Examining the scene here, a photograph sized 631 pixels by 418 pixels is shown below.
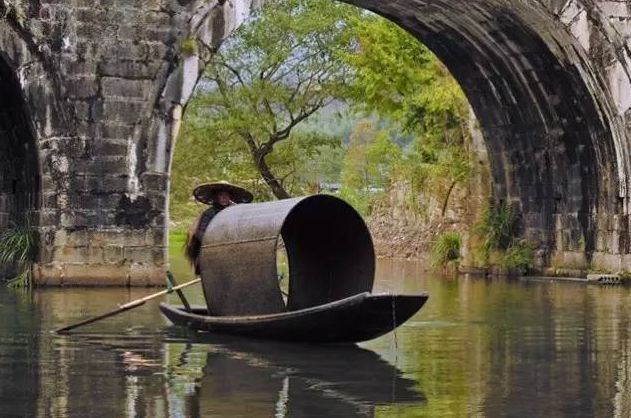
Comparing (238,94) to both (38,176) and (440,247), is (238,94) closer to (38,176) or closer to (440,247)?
(440,247)

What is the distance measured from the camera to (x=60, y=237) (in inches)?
798

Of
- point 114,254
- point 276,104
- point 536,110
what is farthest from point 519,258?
point 276,104

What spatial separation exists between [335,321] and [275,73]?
87.4 ft

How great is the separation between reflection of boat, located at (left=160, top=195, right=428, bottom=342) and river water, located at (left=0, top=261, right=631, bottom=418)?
20 centimetres

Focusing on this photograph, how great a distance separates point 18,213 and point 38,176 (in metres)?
1.98

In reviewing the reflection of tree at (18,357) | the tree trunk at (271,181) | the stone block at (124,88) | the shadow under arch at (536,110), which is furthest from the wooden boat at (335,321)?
the tree trunk at (271,181)

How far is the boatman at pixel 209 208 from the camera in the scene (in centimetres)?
1459

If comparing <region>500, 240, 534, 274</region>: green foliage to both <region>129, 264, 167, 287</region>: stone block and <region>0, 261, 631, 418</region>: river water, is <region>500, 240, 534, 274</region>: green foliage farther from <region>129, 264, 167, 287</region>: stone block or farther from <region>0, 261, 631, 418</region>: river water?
<region>0, 261, 631, 418</region>: river water

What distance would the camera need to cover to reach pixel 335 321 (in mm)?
12281

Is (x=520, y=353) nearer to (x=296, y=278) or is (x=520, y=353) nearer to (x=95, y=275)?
(x=296, y=278)

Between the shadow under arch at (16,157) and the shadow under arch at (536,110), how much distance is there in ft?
18.4

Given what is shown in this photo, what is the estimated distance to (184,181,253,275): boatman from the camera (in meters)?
14.6

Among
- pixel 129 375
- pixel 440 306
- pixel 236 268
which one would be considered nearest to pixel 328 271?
pixel 236 268

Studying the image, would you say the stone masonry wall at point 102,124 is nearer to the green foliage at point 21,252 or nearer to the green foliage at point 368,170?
the green foliage at point 21,252
